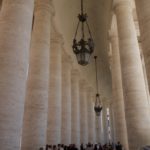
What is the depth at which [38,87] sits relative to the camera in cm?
1345

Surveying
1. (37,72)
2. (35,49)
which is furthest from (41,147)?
(35,49)

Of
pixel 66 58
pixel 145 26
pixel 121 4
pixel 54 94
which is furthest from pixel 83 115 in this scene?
pixel 145 26

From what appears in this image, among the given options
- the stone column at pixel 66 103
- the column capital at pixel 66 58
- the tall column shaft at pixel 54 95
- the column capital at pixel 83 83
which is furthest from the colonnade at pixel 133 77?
the column capital at pixel 83 83

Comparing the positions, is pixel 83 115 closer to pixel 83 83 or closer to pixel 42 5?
pixel 83 83

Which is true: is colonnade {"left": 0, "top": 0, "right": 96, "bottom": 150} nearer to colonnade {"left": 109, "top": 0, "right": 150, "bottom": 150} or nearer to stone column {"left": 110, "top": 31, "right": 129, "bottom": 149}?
colonnade {"left": 109, "top": 0, "right": 150, "bottom": 150}

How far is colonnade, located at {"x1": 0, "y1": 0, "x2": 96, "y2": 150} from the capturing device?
307 inches

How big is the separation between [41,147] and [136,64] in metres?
7.92

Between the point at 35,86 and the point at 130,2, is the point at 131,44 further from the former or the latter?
the point at 35,86

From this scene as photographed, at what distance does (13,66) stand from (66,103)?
17377 millimetres

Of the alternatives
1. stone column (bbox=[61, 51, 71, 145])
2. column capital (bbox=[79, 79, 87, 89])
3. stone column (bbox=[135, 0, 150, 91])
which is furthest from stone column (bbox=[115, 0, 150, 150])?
column capital (bbox=[79, 79, 87, 89])

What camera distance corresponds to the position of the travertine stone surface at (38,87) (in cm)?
1237

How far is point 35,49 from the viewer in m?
14.5

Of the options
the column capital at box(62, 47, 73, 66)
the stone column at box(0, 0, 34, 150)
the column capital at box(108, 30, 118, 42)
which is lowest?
the stone column at box(0, 0, 34, 150)

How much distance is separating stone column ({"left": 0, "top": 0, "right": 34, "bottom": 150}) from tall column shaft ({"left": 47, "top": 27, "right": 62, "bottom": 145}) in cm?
1013
